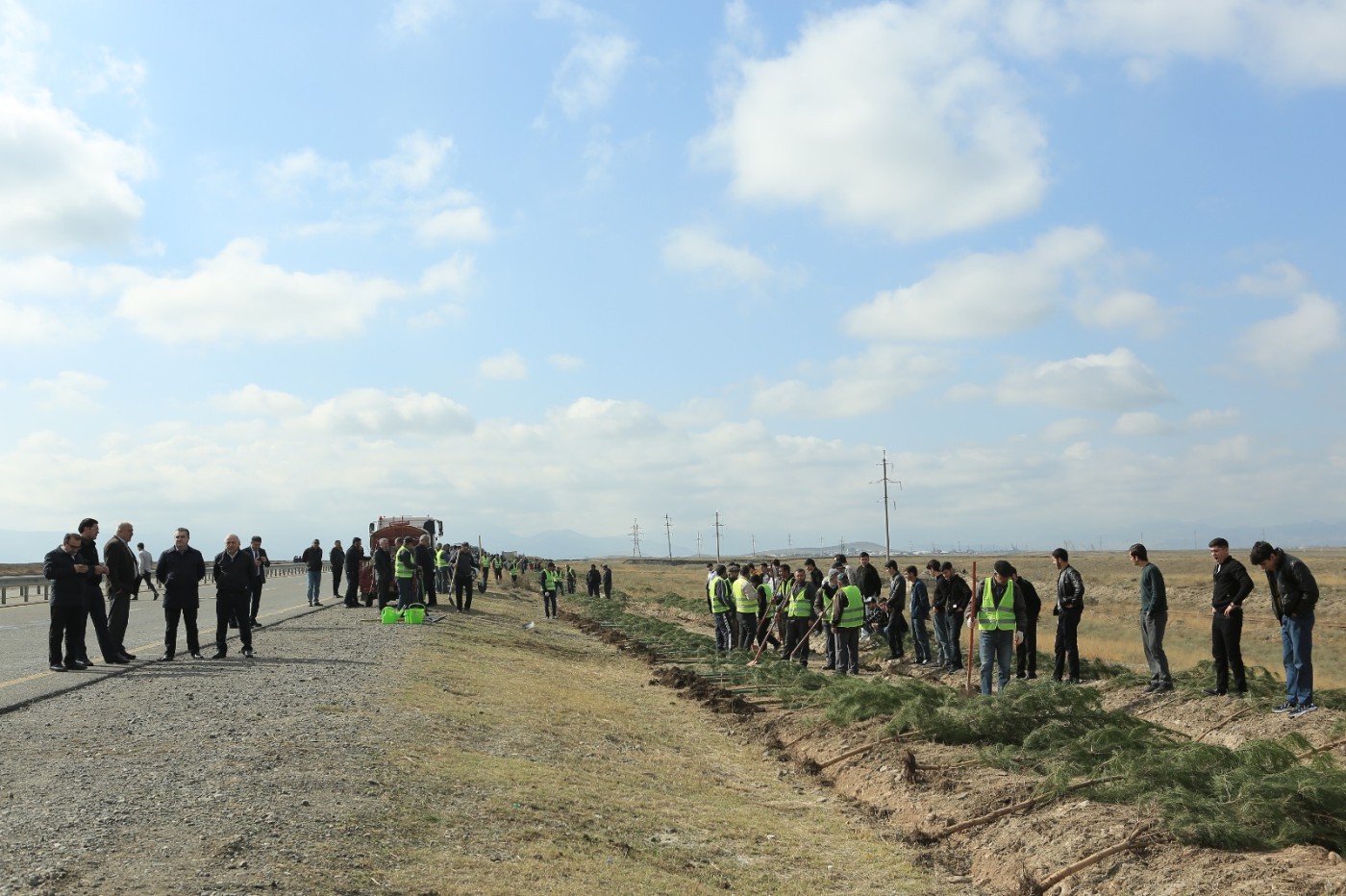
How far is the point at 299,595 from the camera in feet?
123

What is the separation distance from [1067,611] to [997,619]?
7.42ft

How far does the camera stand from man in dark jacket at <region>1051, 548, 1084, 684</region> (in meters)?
15.7

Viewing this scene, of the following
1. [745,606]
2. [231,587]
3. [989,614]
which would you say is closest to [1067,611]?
[989,614]

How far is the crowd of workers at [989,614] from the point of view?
12281mm

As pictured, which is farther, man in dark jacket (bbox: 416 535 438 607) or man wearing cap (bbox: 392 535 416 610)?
man in dark jacket (bbox: 416 535 438 607)

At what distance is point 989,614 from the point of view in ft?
47.0

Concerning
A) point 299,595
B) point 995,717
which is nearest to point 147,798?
point 995,717

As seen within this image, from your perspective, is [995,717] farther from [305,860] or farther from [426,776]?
[305,860]

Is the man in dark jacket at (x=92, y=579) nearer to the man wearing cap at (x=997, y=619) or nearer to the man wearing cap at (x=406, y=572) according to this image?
the man wearing cap at (x=406, y=572)

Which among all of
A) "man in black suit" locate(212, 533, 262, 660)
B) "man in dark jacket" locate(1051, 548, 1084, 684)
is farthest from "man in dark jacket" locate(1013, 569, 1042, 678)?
"man in black suit" locate(212, 533, 262, 660)

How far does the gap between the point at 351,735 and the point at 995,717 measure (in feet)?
22.7

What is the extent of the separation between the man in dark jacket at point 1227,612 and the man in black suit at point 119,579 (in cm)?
1405

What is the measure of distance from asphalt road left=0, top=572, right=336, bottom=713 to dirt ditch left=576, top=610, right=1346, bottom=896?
8436 mm

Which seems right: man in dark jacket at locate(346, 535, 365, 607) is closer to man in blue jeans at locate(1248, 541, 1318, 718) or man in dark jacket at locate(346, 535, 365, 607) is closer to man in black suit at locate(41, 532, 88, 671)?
man in black suit at locate(41, 532, 88, 671)
